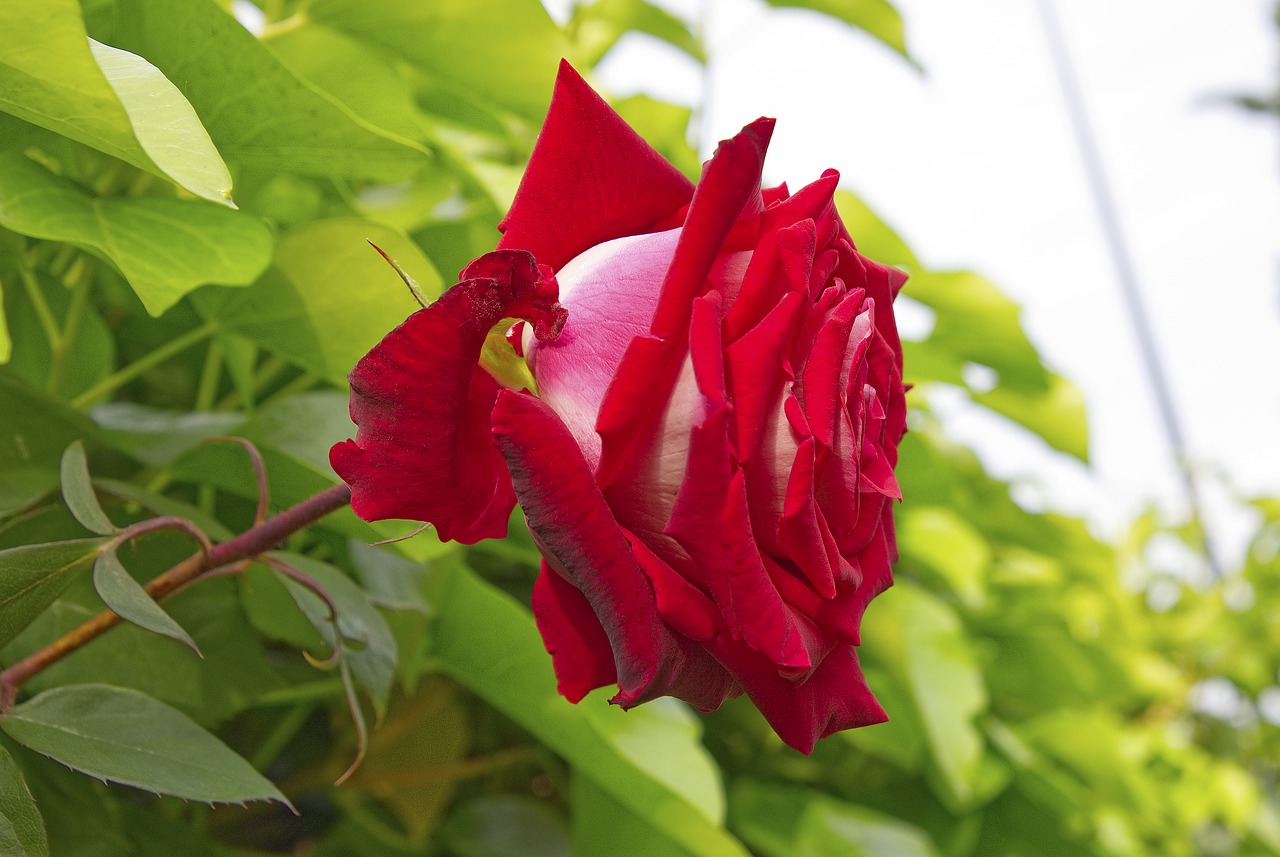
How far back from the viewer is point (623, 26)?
53 cm

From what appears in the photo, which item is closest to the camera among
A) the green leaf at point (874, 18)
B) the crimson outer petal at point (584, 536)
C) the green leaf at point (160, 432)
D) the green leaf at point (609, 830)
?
the crimson outer petal at point (584, 536)

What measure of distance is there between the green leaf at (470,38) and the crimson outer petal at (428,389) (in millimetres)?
186

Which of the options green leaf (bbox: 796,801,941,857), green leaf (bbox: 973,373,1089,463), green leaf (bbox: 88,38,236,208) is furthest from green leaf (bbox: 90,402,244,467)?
green leaf (bbox: 973,373,1089,463)

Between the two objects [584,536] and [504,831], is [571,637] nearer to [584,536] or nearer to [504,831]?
[584,536]

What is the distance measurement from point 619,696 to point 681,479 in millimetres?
33

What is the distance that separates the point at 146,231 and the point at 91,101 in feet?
0.19

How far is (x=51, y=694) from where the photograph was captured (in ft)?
0.61

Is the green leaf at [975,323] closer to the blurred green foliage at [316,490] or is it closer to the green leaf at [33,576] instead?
the blurred green foliage at [316,490]

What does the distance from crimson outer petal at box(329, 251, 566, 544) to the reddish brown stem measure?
0.02 metres

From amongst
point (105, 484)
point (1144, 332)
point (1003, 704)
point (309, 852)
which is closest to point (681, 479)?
point (105, 484)

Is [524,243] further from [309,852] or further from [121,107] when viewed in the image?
[309,852]

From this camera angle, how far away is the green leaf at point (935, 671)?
0.44m

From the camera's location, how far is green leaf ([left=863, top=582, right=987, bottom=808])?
1.46ft

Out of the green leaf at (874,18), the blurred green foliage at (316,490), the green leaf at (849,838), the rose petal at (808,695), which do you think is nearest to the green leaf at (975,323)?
the blurred green foliage at (316,490)
